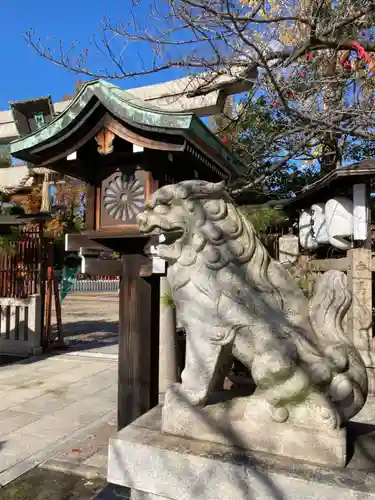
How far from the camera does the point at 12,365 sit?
26.5 ft

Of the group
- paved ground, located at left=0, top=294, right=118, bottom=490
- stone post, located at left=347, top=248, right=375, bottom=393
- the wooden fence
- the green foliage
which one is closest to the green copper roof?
the green foliage

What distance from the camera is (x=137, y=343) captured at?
3.84m

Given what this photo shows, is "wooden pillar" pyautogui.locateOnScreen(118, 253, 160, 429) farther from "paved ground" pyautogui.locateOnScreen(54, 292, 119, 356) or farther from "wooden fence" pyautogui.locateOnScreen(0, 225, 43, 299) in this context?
"wooden fence" pyautogui.locateOnScreen(0, 225, 43, 299)

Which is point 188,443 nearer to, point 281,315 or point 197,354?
point 197,354

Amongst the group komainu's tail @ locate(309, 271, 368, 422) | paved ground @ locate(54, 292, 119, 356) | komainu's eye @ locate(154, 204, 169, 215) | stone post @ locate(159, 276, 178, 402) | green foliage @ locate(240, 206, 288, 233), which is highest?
green foliage @ locate(240, 206, 288, 233)

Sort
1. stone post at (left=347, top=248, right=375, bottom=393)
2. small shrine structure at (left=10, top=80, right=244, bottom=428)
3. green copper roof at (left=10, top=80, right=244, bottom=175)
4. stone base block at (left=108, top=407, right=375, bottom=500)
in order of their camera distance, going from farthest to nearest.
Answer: stone post at (left=347, top=248, right=375, bottom=393) → small shrine structure at (left=10, top=80, right=244, bottom=428) → green copper roof at (left=10, top=80, right=244, bottom=175) → stone base block at (left=108, top=407, right=375, bottom=500)

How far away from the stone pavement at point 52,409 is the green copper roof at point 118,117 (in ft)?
9.82

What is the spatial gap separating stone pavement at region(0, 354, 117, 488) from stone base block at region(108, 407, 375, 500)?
6.12 ft

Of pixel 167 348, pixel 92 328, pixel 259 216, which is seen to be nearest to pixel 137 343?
pixel 167 348

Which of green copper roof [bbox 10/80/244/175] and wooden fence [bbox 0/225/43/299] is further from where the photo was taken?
wooden fence [bbox 0/225/43/299]

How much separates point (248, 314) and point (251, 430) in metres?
0.65

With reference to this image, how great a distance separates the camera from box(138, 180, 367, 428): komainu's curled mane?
2.20 metres

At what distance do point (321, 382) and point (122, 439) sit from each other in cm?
119

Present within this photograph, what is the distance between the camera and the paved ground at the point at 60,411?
3893mm
